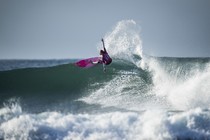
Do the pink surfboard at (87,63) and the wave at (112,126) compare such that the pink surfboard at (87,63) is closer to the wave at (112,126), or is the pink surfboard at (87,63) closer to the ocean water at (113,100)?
the ocean water at (113,100)

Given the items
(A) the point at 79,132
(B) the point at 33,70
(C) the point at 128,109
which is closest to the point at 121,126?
(A) the point at 79,132

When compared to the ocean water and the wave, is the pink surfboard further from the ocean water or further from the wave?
the wave

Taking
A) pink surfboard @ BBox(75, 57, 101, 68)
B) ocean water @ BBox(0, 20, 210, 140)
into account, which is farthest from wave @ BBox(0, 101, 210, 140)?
pink surfboard @ BBox(75, 57, 101, 68)

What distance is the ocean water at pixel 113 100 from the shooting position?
425 inches

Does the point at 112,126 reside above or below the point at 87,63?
below

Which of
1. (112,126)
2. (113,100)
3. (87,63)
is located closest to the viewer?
(112,126)

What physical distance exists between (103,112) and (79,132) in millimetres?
2108

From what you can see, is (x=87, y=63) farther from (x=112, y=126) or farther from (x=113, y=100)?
(x=112, y=126)

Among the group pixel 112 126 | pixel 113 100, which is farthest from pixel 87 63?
pixel 112 126

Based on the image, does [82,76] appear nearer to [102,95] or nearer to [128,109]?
[102,95]

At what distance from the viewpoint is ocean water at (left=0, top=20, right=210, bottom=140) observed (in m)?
10.8

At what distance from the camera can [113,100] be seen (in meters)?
14.3

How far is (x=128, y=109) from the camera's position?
1307 cm

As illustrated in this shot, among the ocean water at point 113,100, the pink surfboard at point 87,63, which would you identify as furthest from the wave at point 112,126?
the pink surfboard at point 87,63
